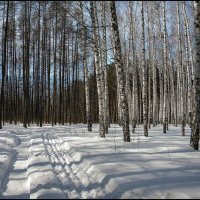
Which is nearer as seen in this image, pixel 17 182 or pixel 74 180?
pixel 74 180

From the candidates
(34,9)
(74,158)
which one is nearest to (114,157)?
(74,158)

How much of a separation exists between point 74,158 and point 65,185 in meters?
3.17

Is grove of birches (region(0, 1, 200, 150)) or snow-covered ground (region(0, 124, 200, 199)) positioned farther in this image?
grove of birches (region(0, 1, 200, 150))

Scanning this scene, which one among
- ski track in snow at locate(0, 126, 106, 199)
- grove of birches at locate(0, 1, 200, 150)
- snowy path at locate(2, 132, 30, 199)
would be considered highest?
grove of birches at locate(0, 1, 200, 150)

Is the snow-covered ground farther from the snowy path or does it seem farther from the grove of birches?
the grove of birches

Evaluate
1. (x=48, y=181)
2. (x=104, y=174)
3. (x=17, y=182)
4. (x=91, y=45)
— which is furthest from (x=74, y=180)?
(x=91, y=45)

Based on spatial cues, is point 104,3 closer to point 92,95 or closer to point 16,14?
point 16,14

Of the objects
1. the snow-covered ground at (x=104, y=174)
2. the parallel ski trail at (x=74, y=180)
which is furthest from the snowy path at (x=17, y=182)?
the parallel ski trail at (x=74, y=180)

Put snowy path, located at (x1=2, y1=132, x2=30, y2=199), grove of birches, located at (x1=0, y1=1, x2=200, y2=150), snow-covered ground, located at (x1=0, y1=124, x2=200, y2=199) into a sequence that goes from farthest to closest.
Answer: grove of birches, located at (x1=0, y1=1, x2=200, y2=150) < snowy path, located at (x1=2, y1=132, x2=30, y2=199) < snow-covered ground, located at (x1=0, y1=124, x2=200, y2=199)

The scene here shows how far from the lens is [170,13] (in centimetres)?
3575

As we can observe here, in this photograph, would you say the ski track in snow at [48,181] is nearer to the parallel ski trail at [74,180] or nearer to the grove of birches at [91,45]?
the parallel ski trail at [74,180]

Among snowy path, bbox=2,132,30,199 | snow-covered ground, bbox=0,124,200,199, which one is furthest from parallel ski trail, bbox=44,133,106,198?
snowy path, bbox=2,132,30,199

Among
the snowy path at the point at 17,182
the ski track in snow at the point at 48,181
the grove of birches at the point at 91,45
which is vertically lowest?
the snowy path at the point at 17,182

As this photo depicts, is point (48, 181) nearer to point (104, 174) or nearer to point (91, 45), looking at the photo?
point (104, 174)
